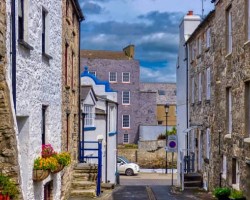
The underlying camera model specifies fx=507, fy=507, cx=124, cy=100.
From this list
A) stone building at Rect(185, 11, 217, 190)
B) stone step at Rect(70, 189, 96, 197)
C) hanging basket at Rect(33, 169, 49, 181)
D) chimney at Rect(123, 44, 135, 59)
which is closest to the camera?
hanging basket at Rect(33, 169, 49, 181)

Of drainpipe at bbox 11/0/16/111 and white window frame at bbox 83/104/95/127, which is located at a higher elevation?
drainpipe at bbox 11/0/16/111

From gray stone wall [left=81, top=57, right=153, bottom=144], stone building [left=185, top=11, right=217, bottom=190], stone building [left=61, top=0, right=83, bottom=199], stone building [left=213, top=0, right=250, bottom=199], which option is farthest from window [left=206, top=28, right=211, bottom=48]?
gray stone wall [left=81, top=57, right=153, bottom=144]

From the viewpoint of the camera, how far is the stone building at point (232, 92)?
17109 mm

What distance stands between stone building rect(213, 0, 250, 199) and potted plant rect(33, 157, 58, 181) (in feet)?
22.6

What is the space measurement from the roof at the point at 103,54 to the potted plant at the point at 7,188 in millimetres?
56596

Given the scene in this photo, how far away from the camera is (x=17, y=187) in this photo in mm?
8703

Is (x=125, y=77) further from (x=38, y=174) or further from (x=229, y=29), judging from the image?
(x=38, y=174)

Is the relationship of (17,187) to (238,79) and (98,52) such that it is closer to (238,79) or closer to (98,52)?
(238,79)

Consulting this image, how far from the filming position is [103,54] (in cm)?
6850

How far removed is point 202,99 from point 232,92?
8130 mm

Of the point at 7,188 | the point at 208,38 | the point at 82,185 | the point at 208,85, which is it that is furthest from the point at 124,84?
the point at 7,188

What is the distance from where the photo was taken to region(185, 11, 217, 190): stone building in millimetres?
24625

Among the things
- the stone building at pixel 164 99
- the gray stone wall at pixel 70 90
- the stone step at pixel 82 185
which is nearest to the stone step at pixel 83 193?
the gray stone wall at pixel 70 90

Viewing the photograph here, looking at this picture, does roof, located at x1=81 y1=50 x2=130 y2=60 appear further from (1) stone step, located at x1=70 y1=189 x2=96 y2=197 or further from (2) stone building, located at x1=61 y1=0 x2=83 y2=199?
(1) stone step, located at x1=70 y1=189 x2=96 y2=197
